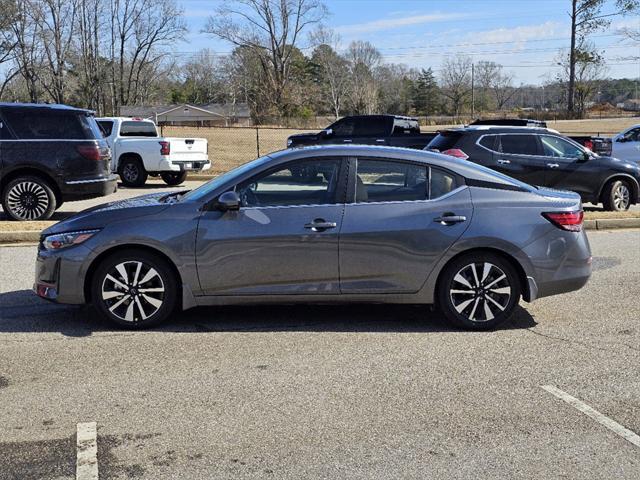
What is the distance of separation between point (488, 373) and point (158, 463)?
2.48 meters

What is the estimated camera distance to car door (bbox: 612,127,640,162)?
21.6m

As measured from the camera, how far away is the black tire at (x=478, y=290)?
6316mm

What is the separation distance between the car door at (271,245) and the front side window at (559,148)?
28.8 ft

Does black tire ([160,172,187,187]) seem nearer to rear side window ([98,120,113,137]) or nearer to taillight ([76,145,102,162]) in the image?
rear side window ([98,120,113,137])

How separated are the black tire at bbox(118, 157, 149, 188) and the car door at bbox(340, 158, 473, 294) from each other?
15.1 meters

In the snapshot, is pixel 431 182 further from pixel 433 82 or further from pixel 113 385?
pixel 433 82

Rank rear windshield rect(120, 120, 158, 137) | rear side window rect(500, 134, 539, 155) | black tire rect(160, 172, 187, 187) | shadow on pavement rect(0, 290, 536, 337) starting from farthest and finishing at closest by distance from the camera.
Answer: black tire rect(160, 172, 187, 187) → rear windshield rect(120, 120, 158, 137) → rear side window rect(500, 134, 539, 155) → shadow on pavement rect(0, 290, 536, 337)

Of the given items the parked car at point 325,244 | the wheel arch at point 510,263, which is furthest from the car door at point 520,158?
the wheel arch at point 510,263

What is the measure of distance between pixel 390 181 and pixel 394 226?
0.42m

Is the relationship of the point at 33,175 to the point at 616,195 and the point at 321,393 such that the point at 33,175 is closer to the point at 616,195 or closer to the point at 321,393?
the point at 321,393

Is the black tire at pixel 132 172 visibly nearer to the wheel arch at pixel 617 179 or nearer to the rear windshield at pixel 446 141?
the rear windshield at pixel 446 141

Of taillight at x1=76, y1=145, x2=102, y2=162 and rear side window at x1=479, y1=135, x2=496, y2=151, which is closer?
taillight at x1=76, y1=145, x2=102, y2=162

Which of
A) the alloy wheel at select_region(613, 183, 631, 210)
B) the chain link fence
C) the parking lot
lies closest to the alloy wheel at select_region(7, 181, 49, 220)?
the parking lot

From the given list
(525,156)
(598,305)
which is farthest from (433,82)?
(598,305)
